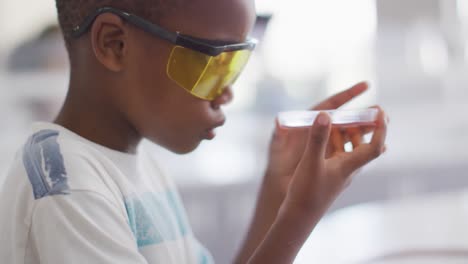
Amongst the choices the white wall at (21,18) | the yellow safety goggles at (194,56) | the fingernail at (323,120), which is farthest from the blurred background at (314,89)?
the fingernail at (323,120)

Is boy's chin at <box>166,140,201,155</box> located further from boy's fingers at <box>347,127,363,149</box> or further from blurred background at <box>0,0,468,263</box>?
blurred background at <box>0,0,468,263</box>

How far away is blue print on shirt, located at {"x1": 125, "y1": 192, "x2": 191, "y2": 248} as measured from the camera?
0.67 metres

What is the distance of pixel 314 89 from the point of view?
4.95 ft

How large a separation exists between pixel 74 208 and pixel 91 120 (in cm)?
13

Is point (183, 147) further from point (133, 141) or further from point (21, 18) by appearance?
point (21, 18)

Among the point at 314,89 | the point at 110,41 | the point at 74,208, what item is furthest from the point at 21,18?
the point at 74,208

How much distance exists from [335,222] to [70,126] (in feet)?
1.60

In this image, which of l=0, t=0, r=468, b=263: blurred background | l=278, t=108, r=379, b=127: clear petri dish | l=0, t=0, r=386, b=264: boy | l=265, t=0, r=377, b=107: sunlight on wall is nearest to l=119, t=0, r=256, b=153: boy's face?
l=0, t=0, r=386, b=264: boy

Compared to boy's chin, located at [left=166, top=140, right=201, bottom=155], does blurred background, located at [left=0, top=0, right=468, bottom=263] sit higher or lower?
lower

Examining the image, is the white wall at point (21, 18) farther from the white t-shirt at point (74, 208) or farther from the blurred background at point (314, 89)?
the white t-shirt at point (74, 208)

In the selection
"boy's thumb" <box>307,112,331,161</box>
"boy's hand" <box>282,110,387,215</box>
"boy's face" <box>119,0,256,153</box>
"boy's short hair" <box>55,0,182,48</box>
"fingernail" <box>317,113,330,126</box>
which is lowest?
"boy's hand" <box>282,110,387,215</box>

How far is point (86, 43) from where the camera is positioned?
0.68m

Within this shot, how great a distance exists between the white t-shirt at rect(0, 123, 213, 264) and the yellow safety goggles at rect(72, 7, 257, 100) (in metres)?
0.12

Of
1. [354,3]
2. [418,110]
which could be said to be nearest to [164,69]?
[354,3]
